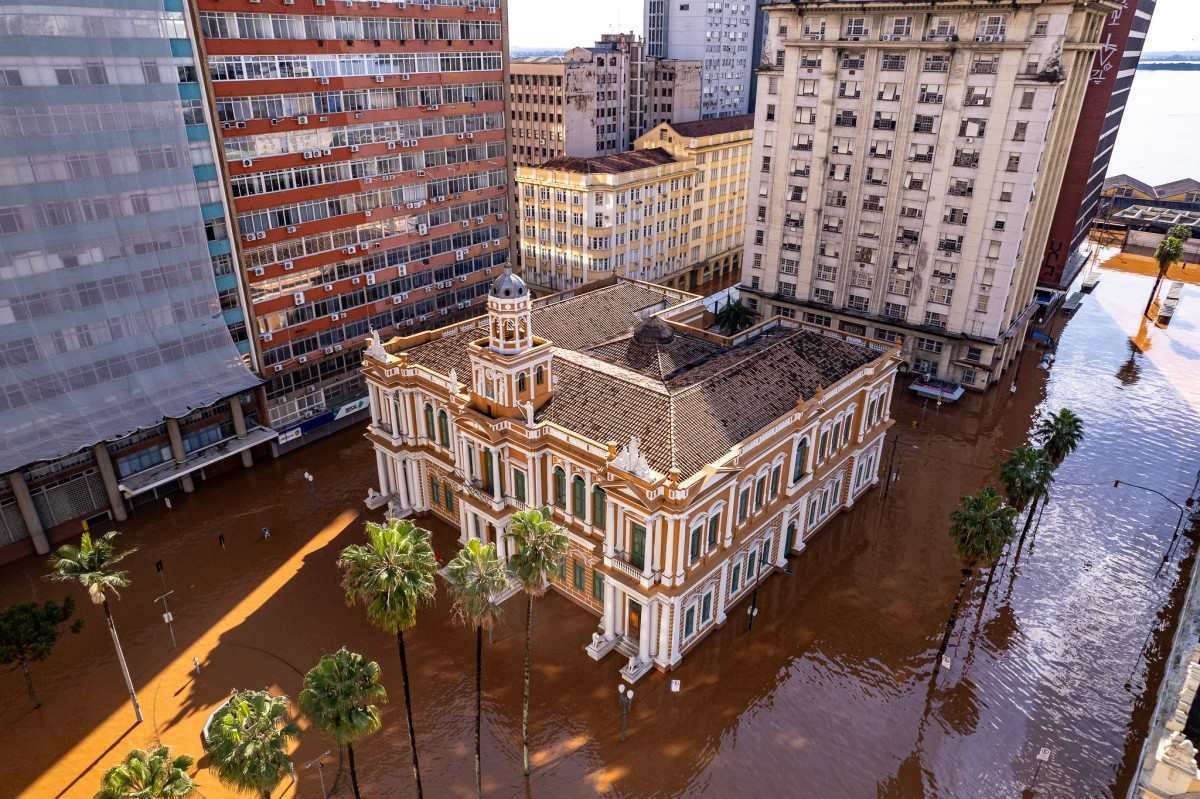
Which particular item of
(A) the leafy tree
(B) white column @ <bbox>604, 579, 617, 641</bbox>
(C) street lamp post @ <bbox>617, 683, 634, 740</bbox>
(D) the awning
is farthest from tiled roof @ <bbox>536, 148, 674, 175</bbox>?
(A) the leafy tree

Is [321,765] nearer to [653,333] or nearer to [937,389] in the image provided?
[653,333]

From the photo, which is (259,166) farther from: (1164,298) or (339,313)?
(1164,298)

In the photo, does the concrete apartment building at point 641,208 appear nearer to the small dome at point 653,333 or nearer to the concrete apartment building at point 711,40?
the concrete apartment building at point 711,40

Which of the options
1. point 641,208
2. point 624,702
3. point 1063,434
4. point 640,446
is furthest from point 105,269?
point 1063,434

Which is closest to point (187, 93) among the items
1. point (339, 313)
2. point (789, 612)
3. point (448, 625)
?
point (339, 313)

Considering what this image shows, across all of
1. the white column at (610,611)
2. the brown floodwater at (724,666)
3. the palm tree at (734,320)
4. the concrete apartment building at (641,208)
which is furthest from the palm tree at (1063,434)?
the concrete apartment building at (641,208)

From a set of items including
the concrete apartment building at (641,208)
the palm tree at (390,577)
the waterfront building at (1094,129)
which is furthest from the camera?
the concrete apartment building at (641,208)
